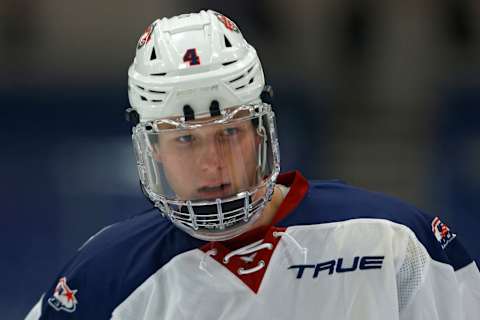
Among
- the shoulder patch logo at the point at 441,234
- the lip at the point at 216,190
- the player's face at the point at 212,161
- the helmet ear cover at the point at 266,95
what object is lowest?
the shoulder patch logo at the point at 441,234

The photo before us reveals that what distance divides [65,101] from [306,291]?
3153mm

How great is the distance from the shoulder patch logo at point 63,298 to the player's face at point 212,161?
357 millimetres

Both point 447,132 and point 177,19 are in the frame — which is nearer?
point 177,19

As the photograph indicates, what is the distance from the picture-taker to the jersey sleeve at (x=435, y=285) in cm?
171

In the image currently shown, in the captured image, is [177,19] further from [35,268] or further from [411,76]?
[411,76]

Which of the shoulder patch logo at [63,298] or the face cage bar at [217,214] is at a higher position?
the face cage bar at [217,214]

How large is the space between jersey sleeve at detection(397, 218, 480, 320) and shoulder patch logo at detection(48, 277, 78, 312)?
0.71m

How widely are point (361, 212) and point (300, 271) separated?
181 millimetres

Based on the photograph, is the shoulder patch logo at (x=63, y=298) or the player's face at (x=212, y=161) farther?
the shoulder patch logo at (x=63, y=298)

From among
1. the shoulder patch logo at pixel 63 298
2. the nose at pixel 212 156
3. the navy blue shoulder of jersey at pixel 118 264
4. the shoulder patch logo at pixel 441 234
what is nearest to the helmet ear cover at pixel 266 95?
the nose at pixel 212 156

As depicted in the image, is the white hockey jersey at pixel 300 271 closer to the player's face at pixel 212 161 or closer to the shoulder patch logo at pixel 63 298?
the shoulder patch logo at pixel 63 298

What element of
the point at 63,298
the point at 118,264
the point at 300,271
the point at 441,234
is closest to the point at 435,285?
the point at 441,234

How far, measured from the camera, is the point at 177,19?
178 centimetres

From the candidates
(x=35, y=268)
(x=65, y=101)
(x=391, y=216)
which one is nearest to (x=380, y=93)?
(x=65, y=101)
